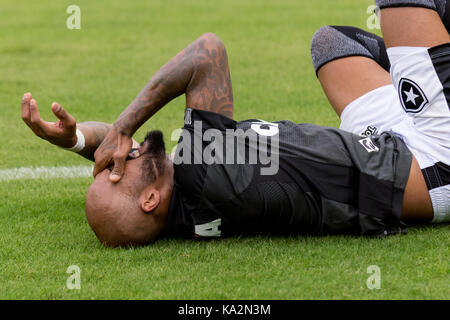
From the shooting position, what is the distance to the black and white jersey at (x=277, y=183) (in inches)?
148

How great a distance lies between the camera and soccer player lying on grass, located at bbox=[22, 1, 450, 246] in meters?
3.78

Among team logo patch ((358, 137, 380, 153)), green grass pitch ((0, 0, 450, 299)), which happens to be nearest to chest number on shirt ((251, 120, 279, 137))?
team logo patch ((358, 137, 380, 153))

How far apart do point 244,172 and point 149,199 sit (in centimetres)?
51

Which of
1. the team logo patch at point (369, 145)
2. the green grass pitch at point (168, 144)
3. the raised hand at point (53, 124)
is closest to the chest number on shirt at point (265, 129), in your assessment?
the team logo patch at point (369, 145)

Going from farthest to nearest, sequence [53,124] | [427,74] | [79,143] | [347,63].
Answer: [347,63]
[79,143]
[53,124]
[427,74]

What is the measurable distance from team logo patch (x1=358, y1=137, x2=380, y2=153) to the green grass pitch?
489 mm

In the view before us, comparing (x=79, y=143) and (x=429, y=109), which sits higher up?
(x=429, y=109)

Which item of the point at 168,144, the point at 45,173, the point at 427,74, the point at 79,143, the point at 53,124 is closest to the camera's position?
the point at 427,74

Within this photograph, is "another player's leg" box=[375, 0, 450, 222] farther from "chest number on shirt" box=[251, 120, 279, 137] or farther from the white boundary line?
the white boundary line

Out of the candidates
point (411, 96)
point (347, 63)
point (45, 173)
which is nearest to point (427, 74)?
point (411, 96)

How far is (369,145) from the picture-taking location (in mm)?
3961

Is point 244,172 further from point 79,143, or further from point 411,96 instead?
point 79,143
